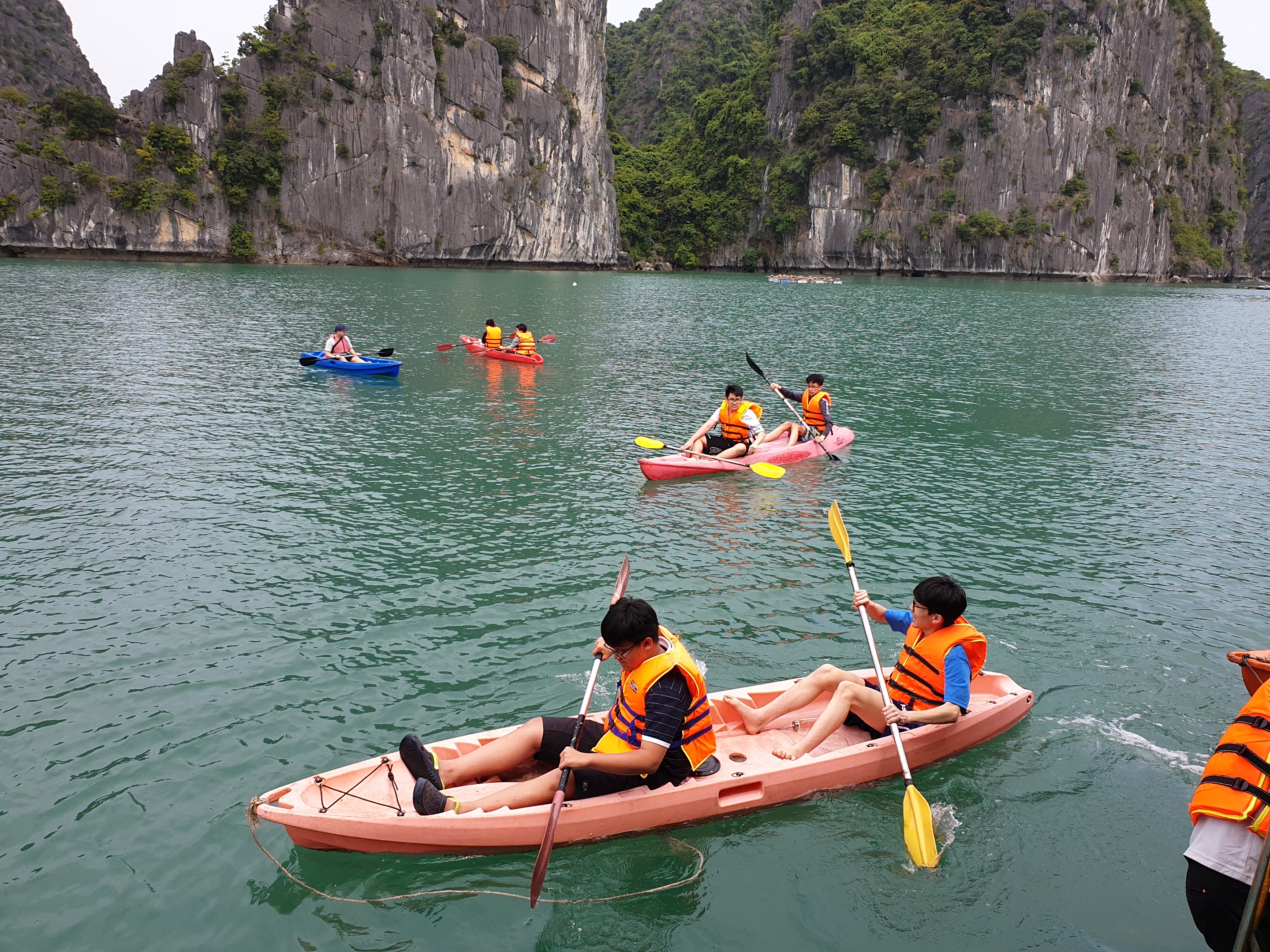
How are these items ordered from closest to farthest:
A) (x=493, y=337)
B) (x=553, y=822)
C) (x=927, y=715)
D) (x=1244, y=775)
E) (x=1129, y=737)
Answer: (x=1244, y=775) → (x=553, y=822) → (x=927, y=715) → (x=1129, y=737) → (x=493, y=337)

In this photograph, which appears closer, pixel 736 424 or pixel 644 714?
pixel 644 714

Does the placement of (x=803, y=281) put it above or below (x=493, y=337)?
above

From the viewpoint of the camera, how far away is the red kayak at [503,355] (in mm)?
21828

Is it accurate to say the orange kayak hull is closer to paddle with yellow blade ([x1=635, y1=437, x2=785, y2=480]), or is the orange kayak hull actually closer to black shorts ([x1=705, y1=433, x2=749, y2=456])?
paddle with yellow blade ([x1=635, y1=437, x2=785, y2=480])

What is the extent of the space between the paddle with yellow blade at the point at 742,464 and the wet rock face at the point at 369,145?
192 ft

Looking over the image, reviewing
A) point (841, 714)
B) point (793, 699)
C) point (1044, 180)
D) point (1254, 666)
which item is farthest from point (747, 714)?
point (1044, 180)

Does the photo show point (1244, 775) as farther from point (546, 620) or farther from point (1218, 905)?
point (546, 620)

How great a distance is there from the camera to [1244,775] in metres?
2.95

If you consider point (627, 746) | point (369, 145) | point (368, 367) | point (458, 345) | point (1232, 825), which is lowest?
point (627, 746)

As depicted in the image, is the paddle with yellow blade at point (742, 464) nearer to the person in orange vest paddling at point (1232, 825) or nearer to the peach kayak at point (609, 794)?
the peach kayak at point (609, 794)

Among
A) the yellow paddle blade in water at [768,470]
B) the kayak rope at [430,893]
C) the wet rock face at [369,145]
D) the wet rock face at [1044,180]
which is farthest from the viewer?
the wet rock face at [1044,180]

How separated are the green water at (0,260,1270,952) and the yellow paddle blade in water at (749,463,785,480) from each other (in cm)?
35

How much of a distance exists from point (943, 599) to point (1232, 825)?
2209mm

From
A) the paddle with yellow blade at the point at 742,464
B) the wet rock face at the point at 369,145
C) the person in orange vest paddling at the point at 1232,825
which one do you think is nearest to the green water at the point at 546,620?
the paddle with yellow blade at the point at 742,464
